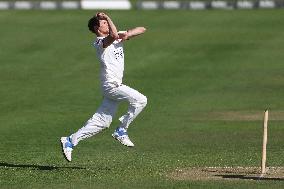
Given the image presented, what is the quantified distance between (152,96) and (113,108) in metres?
12.7

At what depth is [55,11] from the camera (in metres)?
55.0

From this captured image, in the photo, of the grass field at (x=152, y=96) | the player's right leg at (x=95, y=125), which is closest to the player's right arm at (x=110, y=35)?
the player's right leg at (x=95, y=125)

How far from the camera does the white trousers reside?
18.0 m

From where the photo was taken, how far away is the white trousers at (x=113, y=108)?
1795 centimetres

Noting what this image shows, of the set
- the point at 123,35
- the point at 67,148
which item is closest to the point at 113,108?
the point at 67,148

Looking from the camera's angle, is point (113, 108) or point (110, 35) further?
point (113, 108)

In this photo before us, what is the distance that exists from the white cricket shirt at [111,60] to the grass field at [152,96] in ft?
5.05

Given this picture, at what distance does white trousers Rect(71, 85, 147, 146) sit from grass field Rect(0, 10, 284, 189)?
67cm

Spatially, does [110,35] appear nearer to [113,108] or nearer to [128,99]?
[128,99]

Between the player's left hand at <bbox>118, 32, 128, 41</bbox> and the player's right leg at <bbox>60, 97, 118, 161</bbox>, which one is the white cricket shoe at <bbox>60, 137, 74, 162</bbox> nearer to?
the player's right leg at <bbox>60, 97, 118, 161</bbox>

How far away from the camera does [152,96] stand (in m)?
30.9

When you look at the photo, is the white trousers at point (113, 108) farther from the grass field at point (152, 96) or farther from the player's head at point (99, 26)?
the player's head at point (99, 26)

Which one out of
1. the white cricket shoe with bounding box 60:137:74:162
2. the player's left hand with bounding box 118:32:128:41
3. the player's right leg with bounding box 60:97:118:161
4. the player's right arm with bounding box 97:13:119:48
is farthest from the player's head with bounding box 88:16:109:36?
the white cricket shoe with bounding box 60:137:74:162

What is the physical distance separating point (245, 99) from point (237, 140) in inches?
299
